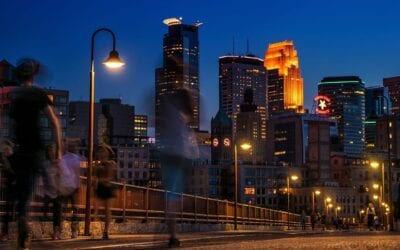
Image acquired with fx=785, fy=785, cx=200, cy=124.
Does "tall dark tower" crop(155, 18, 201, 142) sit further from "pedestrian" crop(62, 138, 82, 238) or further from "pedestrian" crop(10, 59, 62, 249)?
"pedestrian" crop(10, 59, 62, 249)

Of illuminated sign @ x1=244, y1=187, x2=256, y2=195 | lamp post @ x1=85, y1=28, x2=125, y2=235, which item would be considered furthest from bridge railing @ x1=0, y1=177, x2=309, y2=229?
illuminated sign @ x1=244, y1=187, x2=256, y2=195

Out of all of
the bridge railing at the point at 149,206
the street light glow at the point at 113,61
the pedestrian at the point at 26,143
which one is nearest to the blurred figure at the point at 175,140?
the bridge railing at the point at 149,206

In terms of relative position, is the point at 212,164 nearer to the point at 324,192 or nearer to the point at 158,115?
the point at 324,192

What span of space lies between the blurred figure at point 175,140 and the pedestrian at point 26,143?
299cm

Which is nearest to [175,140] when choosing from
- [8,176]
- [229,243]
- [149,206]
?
[229,243]

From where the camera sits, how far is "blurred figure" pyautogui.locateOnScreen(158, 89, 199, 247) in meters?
10.6

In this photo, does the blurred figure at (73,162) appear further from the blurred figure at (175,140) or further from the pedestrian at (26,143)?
the pedestrian at (26,143)

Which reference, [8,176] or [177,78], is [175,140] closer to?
[177,78]

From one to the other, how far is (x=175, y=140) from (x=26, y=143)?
3289 mm

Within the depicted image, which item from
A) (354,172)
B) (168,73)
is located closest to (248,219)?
(168,73)

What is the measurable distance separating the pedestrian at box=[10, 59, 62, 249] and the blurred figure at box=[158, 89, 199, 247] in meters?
2.99

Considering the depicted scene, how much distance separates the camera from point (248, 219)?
40969 millimetres

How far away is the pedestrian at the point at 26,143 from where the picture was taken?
7566 mm

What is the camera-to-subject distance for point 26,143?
756cm
